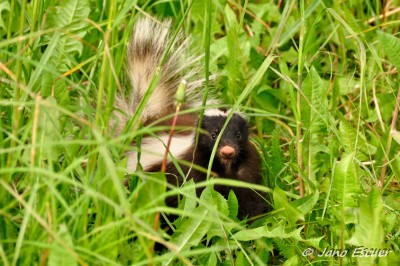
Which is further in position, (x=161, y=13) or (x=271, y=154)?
(x=161, y=13)

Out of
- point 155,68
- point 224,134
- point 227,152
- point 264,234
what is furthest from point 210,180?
point 155,68

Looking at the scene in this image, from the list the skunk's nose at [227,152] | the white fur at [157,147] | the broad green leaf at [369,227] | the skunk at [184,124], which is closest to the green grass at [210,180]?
the broad green leaf at [369,227]

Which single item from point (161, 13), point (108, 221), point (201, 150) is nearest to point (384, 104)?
point (201, 150)

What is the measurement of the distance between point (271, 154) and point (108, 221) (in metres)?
1.71

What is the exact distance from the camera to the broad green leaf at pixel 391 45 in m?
3.94

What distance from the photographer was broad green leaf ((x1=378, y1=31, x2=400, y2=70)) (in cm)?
394

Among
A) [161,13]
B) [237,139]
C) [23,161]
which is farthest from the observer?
[161,13]

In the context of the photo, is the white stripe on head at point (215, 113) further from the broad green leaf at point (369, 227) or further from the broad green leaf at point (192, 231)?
the broad green leaf at point (369, 227)

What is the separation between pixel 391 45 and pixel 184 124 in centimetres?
119

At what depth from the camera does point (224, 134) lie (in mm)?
4320

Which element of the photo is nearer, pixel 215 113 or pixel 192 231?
pixel 192 231

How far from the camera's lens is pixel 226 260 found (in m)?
3.50

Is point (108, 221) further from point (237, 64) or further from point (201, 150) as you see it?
point (237, 64)

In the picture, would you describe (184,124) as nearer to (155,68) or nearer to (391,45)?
(155,68)
